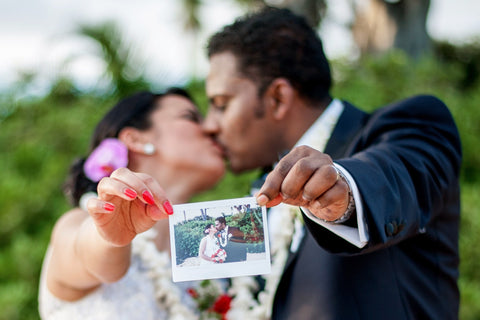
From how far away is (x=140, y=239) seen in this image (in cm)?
278

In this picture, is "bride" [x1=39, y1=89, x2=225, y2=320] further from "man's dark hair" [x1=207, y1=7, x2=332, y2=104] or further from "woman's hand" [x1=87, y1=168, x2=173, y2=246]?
"man's dark hair" [x1=207, y1=7, x2=332, y2=104]

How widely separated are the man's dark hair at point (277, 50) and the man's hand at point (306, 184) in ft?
4.77

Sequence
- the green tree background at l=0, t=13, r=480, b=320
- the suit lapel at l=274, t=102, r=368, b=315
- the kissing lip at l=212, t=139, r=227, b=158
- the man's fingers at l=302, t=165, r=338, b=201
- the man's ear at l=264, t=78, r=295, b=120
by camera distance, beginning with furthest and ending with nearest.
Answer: the green tree background at l=0, t=13, r=480, b=320
the kissing lip at l=212, t=139, r=227, b=158
the man's ear at l=264, t=78, r=295, b=120
the suit lapel at l=274, t=102, r=368, b=315
the man's fingers at l=302, t=165, r=338, b=201

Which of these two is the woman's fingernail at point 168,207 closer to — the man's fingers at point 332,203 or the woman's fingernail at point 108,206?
the woman's fingernail at point 108,206

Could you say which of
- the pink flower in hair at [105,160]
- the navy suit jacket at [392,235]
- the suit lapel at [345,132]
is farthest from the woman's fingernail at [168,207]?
the pink flower in hair at [105,160]

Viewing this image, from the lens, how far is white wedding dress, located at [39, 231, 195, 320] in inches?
100

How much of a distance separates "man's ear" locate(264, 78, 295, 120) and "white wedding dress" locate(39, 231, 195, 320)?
1.18 metres

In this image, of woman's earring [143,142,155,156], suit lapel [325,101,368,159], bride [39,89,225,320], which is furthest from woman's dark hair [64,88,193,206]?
suit lapel [325,101,368,159]

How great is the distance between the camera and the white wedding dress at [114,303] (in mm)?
2543

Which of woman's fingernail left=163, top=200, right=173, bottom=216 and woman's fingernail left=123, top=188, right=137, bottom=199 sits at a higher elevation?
woman's fingernail left=123, top=188, right=137, bottom=199

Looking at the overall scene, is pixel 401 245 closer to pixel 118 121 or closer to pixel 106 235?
pixel 106 235

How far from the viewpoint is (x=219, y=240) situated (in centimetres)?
167

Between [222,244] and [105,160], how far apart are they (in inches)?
56.7

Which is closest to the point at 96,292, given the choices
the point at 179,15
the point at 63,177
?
the point at 63,177
